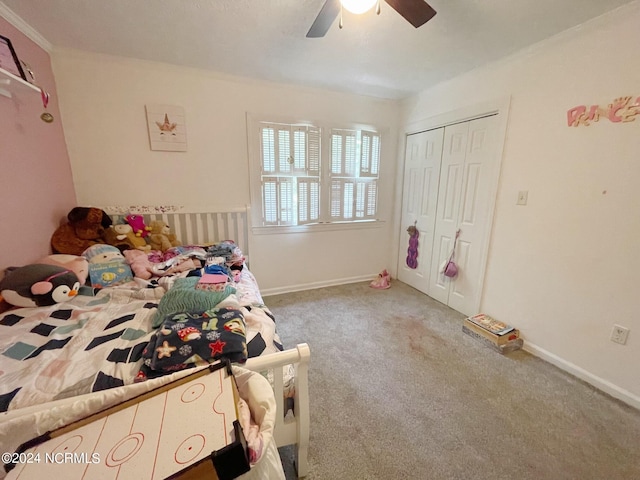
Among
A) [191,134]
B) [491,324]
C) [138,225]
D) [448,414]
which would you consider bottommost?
[448,414]

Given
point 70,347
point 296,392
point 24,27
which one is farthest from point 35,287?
point 24,27

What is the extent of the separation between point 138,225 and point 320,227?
179cm

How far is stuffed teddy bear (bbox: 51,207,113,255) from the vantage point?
6.22 ft

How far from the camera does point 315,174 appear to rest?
2.95 meters

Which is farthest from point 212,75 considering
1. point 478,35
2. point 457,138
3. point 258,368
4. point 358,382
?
point 358,382

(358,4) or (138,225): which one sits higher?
(358,4)

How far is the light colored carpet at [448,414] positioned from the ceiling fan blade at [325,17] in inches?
81.7

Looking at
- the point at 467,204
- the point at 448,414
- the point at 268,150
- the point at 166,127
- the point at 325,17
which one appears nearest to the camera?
the point at 325,17

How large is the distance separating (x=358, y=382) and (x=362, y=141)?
8.36 feet

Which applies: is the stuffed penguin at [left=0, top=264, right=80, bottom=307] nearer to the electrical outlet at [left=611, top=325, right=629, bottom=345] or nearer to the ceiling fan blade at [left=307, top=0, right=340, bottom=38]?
the ceiling fan blade at [left=307, top=0, right=340, bottom=38]

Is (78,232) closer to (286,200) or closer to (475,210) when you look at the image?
(286,200)

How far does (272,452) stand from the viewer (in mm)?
691

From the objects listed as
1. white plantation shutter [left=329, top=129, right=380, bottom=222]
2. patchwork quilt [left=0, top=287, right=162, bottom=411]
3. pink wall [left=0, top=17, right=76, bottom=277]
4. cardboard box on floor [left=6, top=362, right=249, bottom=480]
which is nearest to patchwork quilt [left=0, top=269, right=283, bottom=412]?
patchwork quilt [left=0, top=287, right=162, bottom=411]

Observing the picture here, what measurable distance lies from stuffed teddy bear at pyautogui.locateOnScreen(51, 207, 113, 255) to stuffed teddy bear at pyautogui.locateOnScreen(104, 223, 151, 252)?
0.20ft
